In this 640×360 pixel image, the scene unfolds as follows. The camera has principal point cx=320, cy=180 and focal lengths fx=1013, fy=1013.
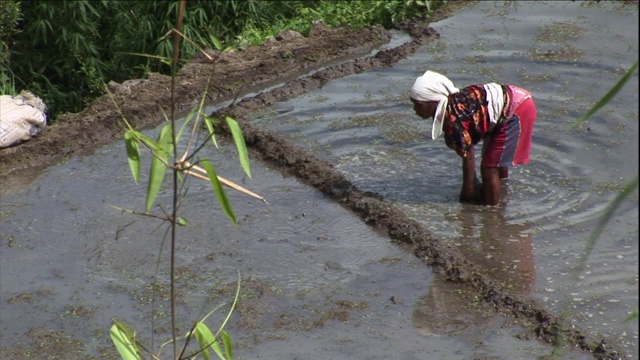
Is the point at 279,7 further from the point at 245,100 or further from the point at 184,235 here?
the point at 184,235

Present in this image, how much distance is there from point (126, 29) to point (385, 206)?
444 cm

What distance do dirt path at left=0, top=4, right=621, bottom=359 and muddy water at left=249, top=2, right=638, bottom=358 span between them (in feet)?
0.46

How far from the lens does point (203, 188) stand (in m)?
6.43

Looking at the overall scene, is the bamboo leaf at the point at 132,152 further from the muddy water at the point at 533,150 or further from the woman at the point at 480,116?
the woman at the point at 480,116

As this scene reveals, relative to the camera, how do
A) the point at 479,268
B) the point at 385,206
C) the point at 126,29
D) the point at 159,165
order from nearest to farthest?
1. the point at 159,165
2. the point at 479,268
3. the point at 385,206
4. the point at 126,29

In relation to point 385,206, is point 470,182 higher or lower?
higher

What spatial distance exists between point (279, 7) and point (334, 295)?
5314 millimetres

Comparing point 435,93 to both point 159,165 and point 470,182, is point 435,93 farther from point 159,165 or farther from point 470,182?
point 159,165

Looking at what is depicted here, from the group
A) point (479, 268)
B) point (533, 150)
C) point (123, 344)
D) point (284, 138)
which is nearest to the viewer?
point (123, 344)

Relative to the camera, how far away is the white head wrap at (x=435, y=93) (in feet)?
18.2

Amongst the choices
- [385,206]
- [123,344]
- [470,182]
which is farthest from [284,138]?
[123,344]

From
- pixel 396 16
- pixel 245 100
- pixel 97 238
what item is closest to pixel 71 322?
pixel 97 238

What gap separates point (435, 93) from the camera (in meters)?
5.54

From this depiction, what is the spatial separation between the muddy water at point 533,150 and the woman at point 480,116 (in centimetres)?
42
